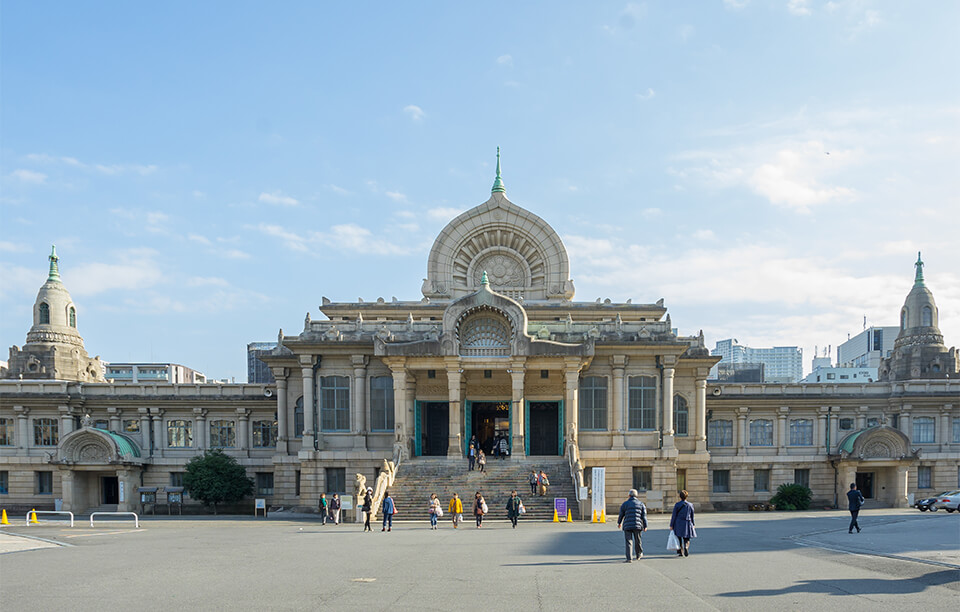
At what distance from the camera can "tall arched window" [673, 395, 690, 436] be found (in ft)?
157

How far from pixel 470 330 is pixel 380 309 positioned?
10726 mm

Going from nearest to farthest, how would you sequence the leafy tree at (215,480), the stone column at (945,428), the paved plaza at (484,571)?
1. the paved plaza at (484,571)
2. the leafy tree at (215,480)
3. the stone column at (945,428)

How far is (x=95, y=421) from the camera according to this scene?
176 ft

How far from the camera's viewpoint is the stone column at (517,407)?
41.6 meters

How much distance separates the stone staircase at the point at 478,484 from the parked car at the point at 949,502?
22.0 metres

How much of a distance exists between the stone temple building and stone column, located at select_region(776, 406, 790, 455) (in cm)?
15

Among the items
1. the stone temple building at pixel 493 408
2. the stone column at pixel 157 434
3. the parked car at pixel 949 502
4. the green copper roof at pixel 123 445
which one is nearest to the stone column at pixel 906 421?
the stone temple building at pixel 493 408

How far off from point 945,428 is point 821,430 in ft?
27.2

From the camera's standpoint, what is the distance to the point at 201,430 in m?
53.8

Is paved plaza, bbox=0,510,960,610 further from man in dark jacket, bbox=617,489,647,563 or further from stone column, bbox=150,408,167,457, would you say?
stone column, bbox=150,408,167,457

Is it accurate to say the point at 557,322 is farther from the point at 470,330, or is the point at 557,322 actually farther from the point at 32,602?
the point at 32,602

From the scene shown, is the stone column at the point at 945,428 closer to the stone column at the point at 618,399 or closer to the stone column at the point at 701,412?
the stone column at the point at 701,412

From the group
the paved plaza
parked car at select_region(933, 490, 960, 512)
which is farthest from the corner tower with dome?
parked car at select_region(933, 490, 960, 512)

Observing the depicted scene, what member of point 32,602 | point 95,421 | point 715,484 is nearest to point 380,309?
point 95,421
